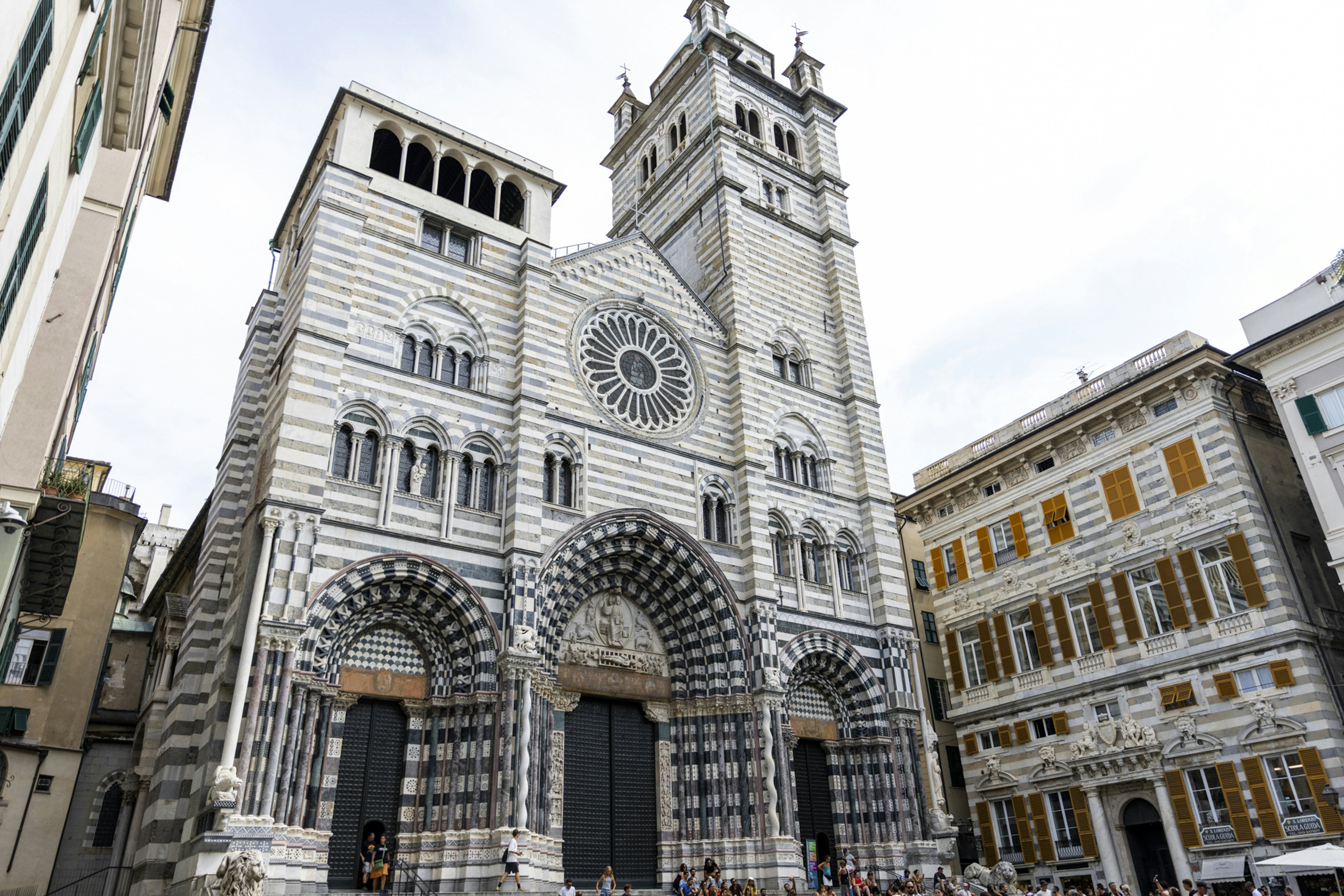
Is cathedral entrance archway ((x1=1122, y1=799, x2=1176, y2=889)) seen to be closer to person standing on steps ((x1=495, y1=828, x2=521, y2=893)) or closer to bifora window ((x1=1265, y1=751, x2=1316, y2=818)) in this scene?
bifora window ((x1=1265, y1=751, x2=1316, y2=818))

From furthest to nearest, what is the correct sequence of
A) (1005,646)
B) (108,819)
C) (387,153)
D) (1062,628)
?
(1005,646), (1062,628), (108,819), (387,153)

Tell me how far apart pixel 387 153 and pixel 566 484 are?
988 centimetres

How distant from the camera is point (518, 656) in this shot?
1867 cm

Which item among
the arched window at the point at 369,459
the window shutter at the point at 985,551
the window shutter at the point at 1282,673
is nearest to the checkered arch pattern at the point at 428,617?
the arched window at the point at 369,459

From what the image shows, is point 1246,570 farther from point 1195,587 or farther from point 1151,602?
point 1151,602

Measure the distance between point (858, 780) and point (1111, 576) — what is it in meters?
9.10

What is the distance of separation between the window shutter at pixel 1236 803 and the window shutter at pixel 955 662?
8198 mm

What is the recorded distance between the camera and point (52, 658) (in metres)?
23.5

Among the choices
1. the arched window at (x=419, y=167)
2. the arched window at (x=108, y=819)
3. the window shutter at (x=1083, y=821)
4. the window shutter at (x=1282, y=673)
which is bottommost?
the window shutter at (x=1083, y=821)

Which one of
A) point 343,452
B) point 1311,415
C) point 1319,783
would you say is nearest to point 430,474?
point 343,452

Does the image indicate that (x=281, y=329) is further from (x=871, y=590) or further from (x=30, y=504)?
(x=871, y=590)

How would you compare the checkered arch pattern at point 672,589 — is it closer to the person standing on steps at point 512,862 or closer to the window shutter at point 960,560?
the person standing on steps at point 512,862

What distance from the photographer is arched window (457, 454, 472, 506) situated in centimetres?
2053

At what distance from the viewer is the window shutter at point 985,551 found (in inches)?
1150
